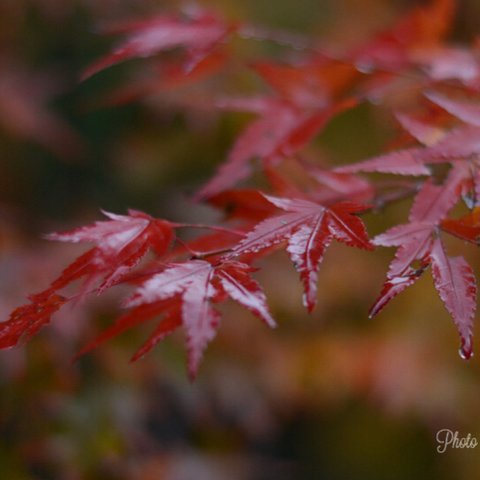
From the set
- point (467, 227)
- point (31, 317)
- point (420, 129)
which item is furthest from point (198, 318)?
point (420, 129)

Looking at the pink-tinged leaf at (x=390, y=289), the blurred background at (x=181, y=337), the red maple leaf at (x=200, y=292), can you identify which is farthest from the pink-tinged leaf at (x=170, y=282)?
the blurred background at (x=181, y=337)

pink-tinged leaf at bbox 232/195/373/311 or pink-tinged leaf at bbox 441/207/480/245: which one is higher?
pink-tinged leaf at bbox 232/195/373/311

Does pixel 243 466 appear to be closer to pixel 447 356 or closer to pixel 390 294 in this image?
pixel 447 356

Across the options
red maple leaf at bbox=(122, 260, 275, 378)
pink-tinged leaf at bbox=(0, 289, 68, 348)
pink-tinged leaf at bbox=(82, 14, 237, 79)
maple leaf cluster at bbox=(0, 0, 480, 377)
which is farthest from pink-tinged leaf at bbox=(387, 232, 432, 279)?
pink-tinged leaf at bbox=(82, 14, 237, 79)

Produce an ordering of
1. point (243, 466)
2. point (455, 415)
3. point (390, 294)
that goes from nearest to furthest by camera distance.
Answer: point (390, 294) < point (243, 466) < point (455, 415)

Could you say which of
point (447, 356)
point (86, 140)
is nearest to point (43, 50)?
point (86, 140)

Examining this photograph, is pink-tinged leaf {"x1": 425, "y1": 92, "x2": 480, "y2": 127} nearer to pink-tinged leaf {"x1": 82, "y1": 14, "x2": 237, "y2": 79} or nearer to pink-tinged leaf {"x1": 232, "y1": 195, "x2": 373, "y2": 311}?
pink-tinged leaf {"x1": 232, "y1": 195, "x2": 373, "y2": 311}
